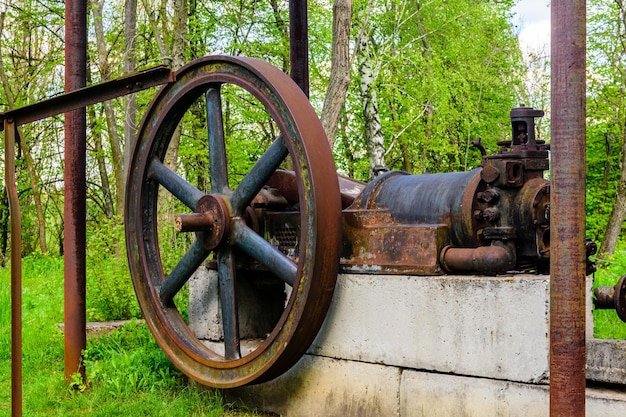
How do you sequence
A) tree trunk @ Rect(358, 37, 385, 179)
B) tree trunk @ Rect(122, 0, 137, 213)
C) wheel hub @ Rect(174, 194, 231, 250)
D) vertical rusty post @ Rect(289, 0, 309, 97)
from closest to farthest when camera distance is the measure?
wheel hub @ Rect(174, 194, 231, 250)
vertical rusty post @ Rect(289, 0, 309, 97)
tree trunk @ Rect(122, 0, 137, 213)
tree trunk @ Rect(358, 37, 385, 179)

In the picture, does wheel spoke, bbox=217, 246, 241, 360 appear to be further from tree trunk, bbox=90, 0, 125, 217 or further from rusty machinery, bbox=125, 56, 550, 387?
tree trunk, bbox=90, 0, 125, 217

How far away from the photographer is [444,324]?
3924mm

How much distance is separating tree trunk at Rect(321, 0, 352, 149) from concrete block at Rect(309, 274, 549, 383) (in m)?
5.80

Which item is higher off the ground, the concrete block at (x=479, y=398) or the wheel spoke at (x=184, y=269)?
the wheel spoke at (x=184, y=269)

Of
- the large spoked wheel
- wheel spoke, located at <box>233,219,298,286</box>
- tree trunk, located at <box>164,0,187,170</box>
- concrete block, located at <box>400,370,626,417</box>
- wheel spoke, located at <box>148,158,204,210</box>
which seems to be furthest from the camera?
tree trunk, located at <box>164,0,187,170</box>

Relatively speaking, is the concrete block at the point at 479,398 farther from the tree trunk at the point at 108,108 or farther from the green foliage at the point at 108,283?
the tree trunk at the point at 108,108

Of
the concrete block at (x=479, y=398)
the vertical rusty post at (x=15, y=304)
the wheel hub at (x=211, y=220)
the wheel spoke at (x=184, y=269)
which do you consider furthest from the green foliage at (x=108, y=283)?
the concrete block at (x=479, y=398)

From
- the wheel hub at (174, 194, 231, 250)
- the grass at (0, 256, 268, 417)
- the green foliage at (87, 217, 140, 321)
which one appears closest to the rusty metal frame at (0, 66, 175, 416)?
the wheel hub at (174, 194, 231, 250)

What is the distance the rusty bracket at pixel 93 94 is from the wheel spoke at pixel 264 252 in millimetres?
971

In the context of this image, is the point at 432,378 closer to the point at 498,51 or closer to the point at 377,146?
the point at 377,146

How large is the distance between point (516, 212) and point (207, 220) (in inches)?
67.4

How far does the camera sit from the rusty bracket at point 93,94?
401 centimetres

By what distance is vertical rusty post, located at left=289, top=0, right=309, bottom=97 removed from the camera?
19.3ft

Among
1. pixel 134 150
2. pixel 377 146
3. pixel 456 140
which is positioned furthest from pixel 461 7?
pixel 134 150
